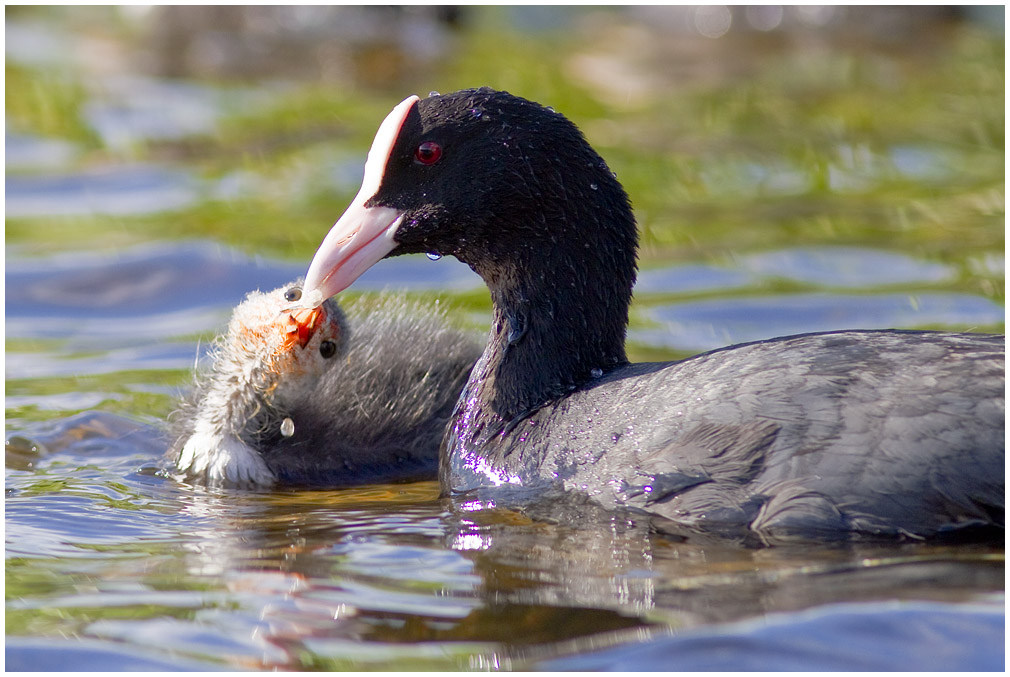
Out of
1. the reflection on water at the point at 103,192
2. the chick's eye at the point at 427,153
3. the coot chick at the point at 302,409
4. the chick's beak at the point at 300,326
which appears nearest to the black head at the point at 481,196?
the chick's eye at the point at 427,153

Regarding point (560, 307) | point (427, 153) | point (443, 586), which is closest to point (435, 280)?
point (560, 307)

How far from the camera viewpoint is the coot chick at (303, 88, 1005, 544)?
11.7 ft

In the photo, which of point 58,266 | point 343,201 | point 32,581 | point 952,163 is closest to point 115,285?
point 58,266

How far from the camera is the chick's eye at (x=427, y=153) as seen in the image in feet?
14.2

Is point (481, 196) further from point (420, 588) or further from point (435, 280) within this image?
point (435, 280)

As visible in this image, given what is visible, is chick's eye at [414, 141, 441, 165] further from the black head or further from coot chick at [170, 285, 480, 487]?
coot chick at [170, 285, 480, 487]

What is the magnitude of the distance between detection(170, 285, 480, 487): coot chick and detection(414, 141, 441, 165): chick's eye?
73 centimetres

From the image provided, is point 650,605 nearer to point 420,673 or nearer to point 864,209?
point 420,673

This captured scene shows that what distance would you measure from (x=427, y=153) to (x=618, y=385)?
909mm

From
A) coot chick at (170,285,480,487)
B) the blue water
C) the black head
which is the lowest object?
the blue water

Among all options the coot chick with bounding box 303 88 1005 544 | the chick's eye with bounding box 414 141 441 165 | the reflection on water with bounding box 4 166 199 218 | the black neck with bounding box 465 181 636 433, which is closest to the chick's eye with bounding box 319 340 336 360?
the coot chick with bounding box 303 88 1005 544

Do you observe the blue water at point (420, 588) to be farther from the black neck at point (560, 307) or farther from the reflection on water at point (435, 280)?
the black neck at point (560, 307)

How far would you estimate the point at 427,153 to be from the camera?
4348 mm

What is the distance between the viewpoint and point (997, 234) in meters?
7.43
